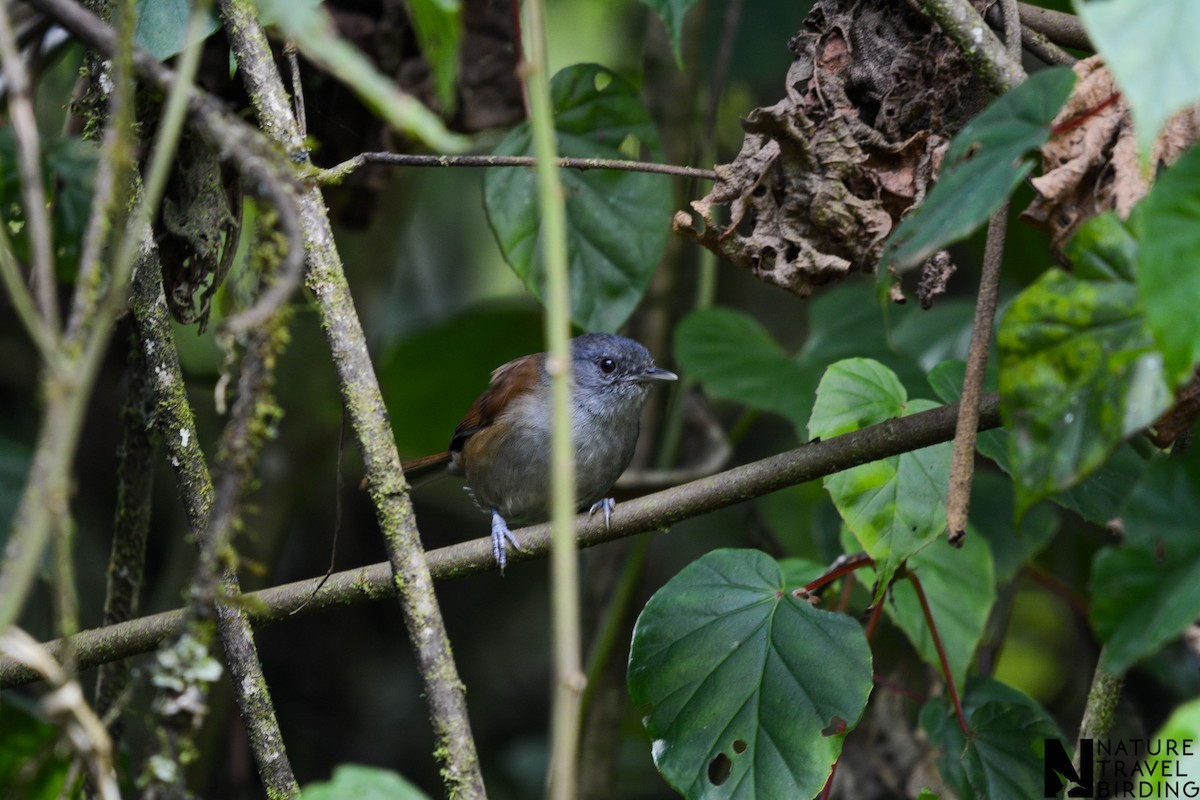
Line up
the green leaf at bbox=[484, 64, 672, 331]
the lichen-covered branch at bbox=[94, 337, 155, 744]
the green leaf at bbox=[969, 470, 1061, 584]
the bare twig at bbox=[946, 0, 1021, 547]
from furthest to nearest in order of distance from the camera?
the green leaf at bbox=[969, 470, 1061, 584] < the green leaf at bbox=[484, 64, 672, 331] < the lichen-covered branch at bbox=[94, 337, 155, 744] < the bare twig at bbox=[946, 0, 1021, 547]

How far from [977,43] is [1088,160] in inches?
16.5

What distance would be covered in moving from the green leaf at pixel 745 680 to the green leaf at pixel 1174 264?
117 cm

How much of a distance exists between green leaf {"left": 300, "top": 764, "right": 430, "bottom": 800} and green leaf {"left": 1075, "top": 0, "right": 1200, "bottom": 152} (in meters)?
1.14

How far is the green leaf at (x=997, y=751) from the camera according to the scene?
257 centimetres

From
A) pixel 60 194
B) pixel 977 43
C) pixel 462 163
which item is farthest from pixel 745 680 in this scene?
pixel 60 194

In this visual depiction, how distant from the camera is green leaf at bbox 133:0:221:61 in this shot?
2344 mm

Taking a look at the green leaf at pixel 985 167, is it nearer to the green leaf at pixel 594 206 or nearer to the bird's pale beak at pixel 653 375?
the green leaf at pixel 594 206

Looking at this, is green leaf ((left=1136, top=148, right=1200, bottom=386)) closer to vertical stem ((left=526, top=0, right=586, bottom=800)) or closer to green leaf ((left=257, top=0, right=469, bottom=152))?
vertical stem ((left=526, top=0, right=586, bottom=800))

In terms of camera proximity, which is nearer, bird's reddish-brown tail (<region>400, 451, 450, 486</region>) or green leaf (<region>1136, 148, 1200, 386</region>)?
green leaf (<region>1136, 148, 1200, 386</region>)

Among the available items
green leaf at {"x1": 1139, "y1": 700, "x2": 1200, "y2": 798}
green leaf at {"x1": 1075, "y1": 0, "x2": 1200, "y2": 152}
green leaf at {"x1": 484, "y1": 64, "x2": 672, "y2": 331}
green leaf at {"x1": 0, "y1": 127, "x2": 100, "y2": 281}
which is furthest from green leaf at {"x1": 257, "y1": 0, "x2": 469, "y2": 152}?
green leaf at {"x1": 0, "y1": 127, "x2": 100, "y2": 281}

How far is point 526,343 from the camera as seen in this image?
5.28 m

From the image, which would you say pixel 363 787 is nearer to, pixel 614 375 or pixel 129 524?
pixel 129 524

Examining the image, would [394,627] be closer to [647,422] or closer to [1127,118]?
[647,422]

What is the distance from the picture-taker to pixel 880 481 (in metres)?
2.44
